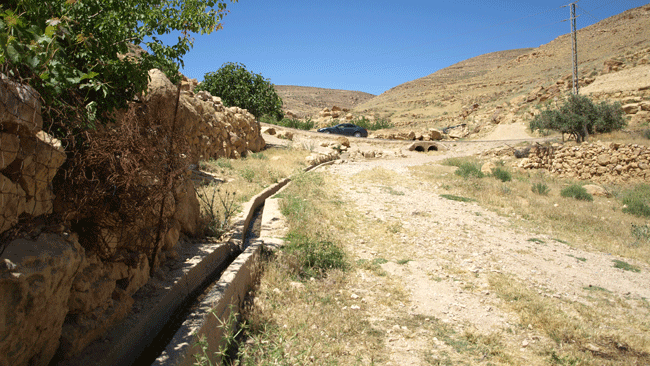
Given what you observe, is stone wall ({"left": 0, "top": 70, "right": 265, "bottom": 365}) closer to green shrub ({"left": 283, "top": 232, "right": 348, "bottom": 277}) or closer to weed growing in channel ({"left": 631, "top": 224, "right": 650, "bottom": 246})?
green shrub ({"left": 283, "top": 232, "right": 348, "bottom": 277})

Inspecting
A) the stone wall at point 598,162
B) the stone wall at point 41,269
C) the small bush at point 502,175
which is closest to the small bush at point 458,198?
the small bush at point 502,175

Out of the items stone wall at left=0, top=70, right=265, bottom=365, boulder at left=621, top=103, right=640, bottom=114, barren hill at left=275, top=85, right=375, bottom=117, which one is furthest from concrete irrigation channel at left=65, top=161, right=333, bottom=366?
barren hill at left=275, top=85, right=375, bottom=117

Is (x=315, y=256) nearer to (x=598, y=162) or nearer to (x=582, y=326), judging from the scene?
(x=582, y=326)

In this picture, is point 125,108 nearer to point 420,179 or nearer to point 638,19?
point 420,179

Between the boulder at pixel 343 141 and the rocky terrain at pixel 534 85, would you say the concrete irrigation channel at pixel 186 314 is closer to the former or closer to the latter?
the boulder at pixel 343 141

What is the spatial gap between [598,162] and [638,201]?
174 inches

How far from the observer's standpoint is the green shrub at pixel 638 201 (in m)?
9.89

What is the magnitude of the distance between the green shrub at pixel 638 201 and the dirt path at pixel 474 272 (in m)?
3.69

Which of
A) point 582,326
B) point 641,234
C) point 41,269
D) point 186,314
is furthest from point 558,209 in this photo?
point 41,269

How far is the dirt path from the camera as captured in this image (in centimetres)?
419

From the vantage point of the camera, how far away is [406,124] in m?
41.5

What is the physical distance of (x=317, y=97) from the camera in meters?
84.9

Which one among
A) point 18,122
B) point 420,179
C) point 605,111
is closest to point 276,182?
point 420,179

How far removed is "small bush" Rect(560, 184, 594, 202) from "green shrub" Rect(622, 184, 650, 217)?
0.85 m
